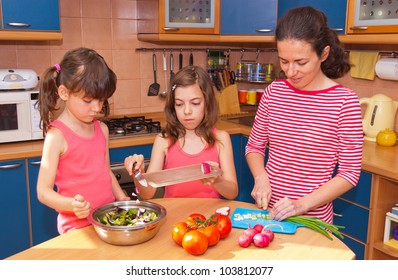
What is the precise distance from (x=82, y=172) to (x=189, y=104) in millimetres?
469

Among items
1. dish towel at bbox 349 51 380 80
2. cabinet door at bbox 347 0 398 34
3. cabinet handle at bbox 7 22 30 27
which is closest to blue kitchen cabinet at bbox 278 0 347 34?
cabinet door at bbox 347 0 398 34

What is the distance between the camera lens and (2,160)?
7.27 ft

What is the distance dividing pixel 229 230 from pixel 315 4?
Result: 176cm

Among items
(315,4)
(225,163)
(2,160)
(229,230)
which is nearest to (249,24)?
(315,4)

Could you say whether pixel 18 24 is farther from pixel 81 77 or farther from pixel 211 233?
pixel 211 233

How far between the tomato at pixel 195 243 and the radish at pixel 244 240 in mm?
106

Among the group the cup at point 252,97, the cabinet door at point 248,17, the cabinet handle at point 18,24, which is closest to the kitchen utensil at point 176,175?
the cabinet handle at point 18,24

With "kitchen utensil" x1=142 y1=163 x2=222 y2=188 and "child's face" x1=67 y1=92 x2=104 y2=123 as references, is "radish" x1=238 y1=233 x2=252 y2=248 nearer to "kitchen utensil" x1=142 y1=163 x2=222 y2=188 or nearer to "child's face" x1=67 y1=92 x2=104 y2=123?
"kitchen utensil" x1=142 y1=163 x2=222 y2=188

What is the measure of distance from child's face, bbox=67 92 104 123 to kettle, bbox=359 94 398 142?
163 centimetres

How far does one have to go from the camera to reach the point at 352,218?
7.41 ft

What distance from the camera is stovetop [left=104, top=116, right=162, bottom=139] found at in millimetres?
2607

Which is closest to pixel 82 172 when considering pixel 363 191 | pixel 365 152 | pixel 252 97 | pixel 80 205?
pixel 80 205

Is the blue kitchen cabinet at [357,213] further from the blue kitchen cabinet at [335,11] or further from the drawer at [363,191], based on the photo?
the blue kitchen cabinet at [335,11]

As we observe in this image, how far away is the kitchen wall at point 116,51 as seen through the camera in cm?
269
